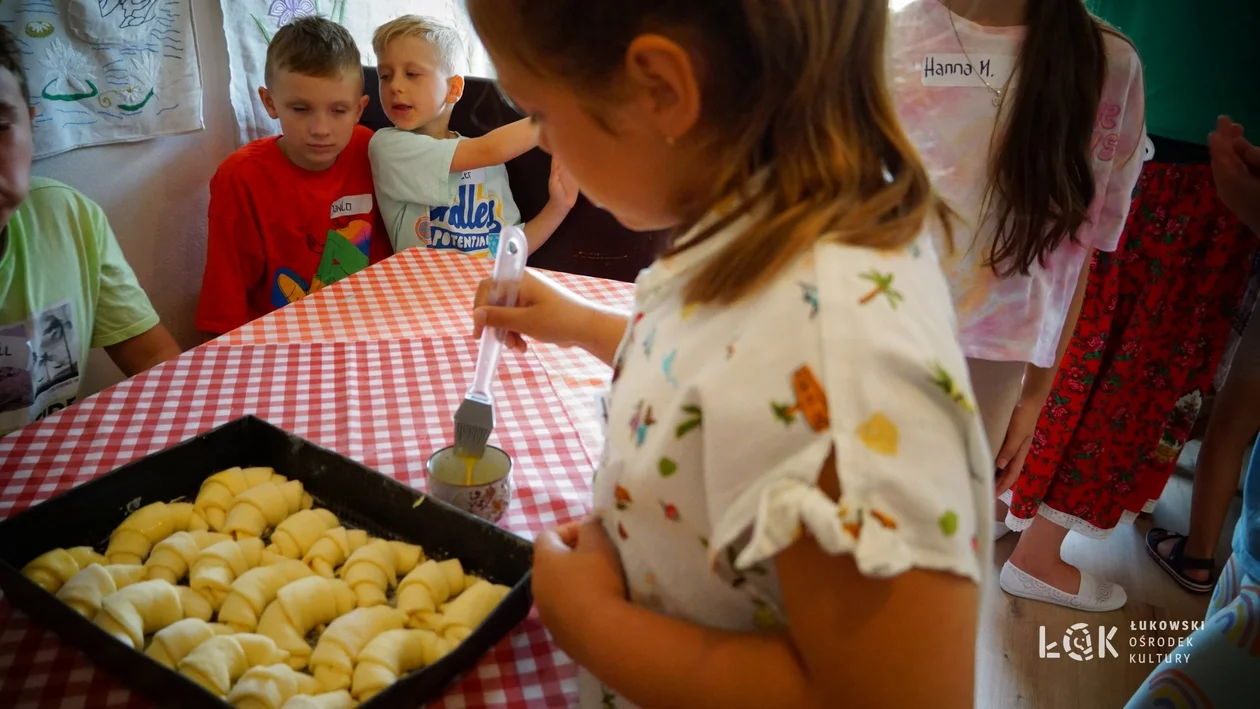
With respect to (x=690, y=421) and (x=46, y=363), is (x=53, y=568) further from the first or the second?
(x=46, y=363)

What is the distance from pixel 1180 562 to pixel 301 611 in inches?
75.6

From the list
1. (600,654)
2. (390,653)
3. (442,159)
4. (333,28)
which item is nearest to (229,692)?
(390,653)

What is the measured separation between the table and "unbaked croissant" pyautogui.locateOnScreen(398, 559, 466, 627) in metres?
0.07

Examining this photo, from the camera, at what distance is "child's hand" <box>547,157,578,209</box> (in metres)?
1.95

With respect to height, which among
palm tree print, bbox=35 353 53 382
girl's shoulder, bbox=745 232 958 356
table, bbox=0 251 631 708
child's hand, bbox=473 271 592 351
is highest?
girl's shoulder, bbox=745 232 958 356

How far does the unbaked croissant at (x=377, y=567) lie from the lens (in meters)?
0.68

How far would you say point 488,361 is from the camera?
2.76 ft

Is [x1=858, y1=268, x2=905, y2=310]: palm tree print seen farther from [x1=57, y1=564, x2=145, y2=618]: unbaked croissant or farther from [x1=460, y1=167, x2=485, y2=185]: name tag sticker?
[x1=460, y1=167, x2=485, y2=185]: name tag sticker

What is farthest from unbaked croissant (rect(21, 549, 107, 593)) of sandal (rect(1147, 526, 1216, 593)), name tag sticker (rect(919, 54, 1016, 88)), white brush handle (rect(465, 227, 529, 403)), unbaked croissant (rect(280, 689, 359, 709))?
sandal (rect(1147, 526, 1216, 593))

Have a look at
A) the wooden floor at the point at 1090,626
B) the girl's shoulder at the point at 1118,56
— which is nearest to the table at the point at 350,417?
the girl's shoulder at the point at 1118,56

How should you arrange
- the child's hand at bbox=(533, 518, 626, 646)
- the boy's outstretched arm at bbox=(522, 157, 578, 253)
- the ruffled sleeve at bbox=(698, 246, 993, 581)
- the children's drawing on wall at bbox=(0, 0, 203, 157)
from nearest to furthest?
the ruffled sleeve at bbox=(698, 246, 993, 581) < the child's hand at bbox=(533, 518, 626, 646) < the children's drawing on wall at bbox=(0, 0, 203, 157) < the boy's outstretched arm at bbox=(522, 157, 578, 253)

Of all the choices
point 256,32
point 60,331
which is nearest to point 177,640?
point 60,331

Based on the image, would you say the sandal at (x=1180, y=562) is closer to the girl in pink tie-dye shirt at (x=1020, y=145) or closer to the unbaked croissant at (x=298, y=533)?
the girl in pink tie-dye shirt at (x=1020, y=145)

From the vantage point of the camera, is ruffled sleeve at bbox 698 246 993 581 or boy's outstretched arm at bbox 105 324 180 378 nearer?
ruffled sleeve at bbox 698 246 993 581
